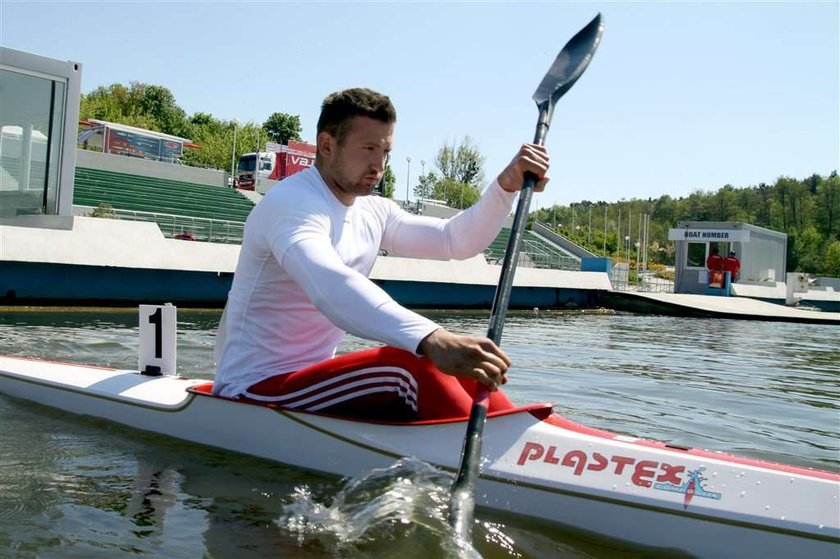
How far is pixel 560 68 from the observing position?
431 cm

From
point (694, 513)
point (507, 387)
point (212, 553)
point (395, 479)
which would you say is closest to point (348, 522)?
point (395, 479)

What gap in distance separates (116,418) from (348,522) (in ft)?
7.27

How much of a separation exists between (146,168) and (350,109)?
30010 millimetres

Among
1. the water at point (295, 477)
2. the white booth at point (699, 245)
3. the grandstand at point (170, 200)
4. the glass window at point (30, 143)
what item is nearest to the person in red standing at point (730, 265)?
the white booth at point (699, 245)

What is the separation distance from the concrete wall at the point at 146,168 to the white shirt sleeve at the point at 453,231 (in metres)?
27.3

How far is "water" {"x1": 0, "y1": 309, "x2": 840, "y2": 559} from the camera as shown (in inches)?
110

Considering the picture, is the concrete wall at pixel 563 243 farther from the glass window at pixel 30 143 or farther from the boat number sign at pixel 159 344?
the boat number sign at pixel 159 344

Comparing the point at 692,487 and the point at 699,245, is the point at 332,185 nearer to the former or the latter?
the point at 692,487

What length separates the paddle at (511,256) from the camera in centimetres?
283

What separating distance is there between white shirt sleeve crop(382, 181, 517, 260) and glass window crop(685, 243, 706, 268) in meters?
28.7

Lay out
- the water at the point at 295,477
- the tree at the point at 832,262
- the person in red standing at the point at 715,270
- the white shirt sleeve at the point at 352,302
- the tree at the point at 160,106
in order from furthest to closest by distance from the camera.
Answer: the tree at the point at 832,262 < the tree at the point at 160,106 < the person in red standing at the point at 715,270 < the water at the point at 295,477 < the white shirt sleeve at the point at 352,302

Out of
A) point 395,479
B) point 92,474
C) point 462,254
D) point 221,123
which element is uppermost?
point 221,123

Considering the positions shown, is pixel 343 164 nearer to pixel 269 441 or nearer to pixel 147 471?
pixel 269 441

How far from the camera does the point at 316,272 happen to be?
2.71m
